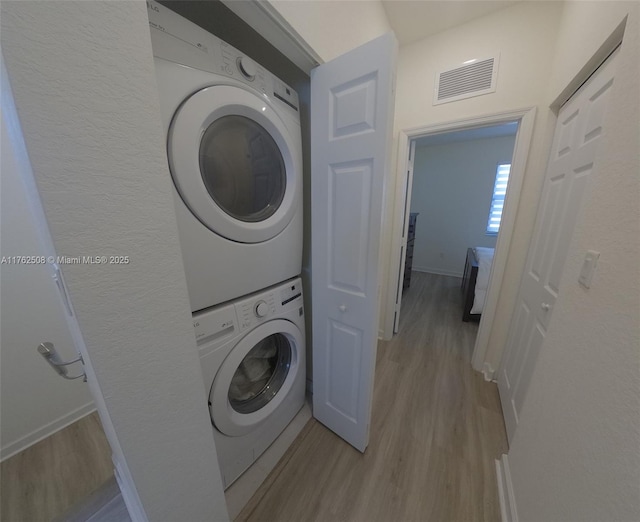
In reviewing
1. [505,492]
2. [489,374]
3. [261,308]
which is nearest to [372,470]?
[505,492]

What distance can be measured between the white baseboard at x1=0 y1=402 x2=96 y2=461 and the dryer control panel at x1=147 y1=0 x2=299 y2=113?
6.36 ft

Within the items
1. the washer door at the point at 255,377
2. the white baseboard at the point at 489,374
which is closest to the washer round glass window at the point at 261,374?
the washer door at the point at 255,377

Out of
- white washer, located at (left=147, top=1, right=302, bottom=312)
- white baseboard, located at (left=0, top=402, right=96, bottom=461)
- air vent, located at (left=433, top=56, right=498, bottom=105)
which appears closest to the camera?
white washer, located at (left=147, top=1, right=302, bottom=312)

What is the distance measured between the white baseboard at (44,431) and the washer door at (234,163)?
1.62 m

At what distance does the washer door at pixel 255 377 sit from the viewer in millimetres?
830

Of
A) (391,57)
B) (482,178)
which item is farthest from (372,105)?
(482,178)

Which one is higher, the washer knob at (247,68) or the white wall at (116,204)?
the washer knob at (247,68)

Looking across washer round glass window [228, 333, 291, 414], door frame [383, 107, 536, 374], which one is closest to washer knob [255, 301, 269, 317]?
washer round glass window [228, 333, 291, 414]

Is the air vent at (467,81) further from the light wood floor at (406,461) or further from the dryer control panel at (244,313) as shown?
the light wood floor at (406,461)

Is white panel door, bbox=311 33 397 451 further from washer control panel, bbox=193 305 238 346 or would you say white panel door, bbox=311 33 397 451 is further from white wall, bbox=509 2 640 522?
white wall, bbox=509 2 640 522

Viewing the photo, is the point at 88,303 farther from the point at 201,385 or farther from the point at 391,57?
the point at 391,57

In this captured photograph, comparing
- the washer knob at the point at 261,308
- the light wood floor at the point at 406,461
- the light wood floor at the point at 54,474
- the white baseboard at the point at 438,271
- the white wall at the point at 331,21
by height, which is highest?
the white wall at the point at 331,21

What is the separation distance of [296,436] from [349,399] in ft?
1.37

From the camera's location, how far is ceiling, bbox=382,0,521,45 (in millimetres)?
1304
